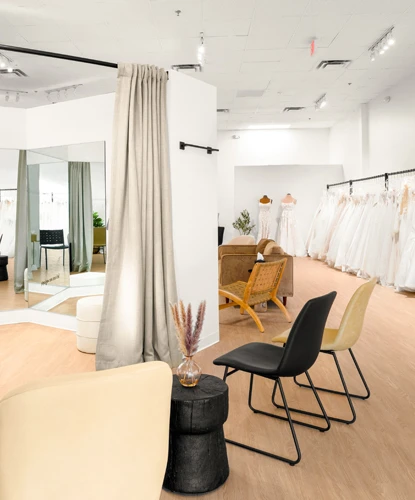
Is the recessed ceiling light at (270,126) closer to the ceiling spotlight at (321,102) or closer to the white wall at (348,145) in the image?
the white wall at (348,145)

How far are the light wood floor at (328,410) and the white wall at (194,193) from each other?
62 centimetres

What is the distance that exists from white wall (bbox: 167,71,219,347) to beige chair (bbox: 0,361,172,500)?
2789 millimetres

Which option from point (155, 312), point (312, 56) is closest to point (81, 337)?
point (155, 312)

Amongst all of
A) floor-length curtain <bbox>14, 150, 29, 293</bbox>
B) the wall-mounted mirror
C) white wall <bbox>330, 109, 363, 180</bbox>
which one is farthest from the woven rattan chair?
white wall <bbox>330, 109, 363, 180</bbox>

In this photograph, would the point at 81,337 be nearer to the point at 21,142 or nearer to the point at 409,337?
the point at 21,142

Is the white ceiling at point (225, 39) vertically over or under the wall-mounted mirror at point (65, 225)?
over

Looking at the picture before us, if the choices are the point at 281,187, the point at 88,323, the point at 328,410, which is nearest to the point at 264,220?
the point at 281,187

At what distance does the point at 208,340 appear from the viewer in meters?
4.64

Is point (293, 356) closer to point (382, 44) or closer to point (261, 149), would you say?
point (382, 44)

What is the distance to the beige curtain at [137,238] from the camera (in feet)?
12.8

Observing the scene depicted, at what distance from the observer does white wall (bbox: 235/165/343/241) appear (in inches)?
510

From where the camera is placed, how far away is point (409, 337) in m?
4.90

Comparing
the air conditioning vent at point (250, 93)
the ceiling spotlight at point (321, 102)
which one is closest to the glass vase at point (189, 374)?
the air conditioning vent at point (250, 93)

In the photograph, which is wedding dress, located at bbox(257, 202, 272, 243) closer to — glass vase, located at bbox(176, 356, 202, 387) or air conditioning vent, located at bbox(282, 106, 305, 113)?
air conditioning vent, located at bbox(282, 106, 305, 113)
